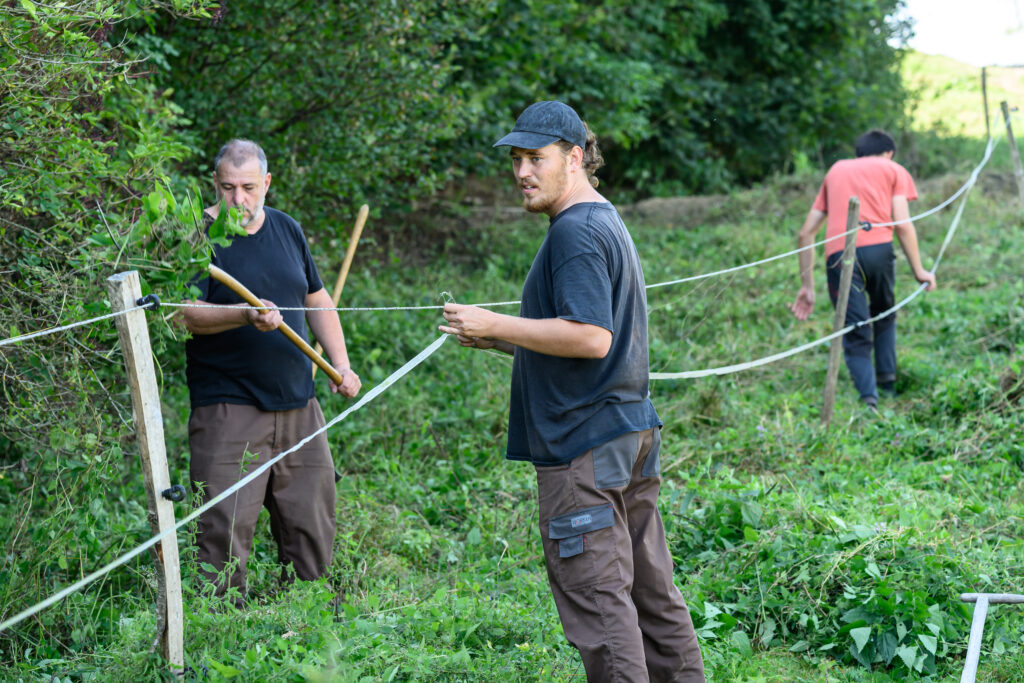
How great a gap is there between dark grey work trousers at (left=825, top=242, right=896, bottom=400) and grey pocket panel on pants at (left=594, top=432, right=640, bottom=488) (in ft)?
13.8

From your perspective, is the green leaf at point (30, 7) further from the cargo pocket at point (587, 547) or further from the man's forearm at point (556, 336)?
the cargo pocket at point (587, 547)

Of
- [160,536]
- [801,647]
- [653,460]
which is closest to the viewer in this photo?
[160,536]

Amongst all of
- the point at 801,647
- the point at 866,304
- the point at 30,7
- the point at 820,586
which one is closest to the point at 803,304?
the point at 866,304

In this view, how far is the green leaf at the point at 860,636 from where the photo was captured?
384 centimetres

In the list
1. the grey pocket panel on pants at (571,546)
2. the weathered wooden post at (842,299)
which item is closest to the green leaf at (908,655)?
the grey pocket panel on pants at (571,546)

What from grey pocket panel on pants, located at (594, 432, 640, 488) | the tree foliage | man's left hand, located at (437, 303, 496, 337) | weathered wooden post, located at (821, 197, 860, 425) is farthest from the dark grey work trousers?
man's left hand, located at (437, 303, 496, 337)

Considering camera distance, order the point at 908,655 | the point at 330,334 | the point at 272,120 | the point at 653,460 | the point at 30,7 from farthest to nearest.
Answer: the point at 272,120
the point at 330,334
the point at 908,655
the point at 653,460
the point at 30,7

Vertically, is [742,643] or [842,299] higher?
[842,299]

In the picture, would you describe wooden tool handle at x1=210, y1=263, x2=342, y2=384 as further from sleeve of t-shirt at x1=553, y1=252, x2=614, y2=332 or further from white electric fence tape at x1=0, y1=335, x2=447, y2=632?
sleeve of t-shirt at x1=553, y1=252, x2=614, y2=332

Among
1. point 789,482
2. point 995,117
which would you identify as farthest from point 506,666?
point 995,117

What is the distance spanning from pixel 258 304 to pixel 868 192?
15.5 feet

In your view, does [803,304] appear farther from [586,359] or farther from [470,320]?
[470,320]

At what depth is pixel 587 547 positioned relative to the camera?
9.66ft

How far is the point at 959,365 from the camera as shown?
717 cm
